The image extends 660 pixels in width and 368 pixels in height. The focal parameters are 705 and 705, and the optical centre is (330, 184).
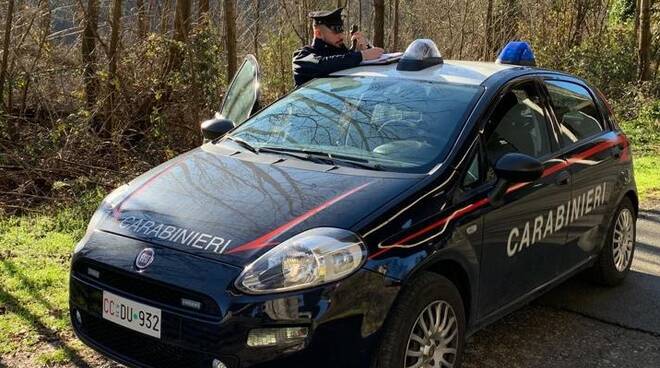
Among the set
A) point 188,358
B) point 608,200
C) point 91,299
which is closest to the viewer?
point 188,358

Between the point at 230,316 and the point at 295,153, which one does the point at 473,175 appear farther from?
the point at 230,316

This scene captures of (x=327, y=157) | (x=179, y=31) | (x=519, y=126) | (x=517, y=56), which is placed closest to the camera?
(x=327, y=157)

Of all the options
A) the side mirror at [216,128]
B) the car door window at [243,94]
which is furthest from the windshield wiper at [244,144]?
the car door window at [243,94]

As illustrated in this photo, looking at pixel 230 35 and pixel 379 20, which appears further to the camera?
pixel 379 20

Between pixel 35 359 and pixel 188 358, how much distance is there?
1.39 metres

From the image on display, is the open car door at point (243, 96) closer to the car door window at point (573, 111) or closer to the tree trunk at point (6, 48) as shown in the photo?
the car door window at point (573, 111)

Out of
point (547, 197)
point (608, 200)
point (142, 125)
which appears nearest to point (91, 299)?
point (547, 197)

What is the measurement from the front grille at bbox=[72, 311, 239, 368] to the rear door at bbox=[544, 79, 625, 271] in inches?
105

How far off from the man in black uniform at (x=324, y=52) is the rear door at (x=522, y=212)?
62.3 inches

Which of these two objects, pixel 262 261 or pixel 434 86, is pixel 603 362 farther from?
pixel 262 261

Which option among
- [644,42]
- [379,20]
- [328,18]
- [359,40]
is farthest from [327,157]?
[644,42]

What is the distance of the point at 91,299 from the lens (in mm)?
3264

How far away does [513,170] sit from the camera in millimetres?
3713

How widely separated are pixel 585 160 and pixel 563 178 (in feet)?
1.44
